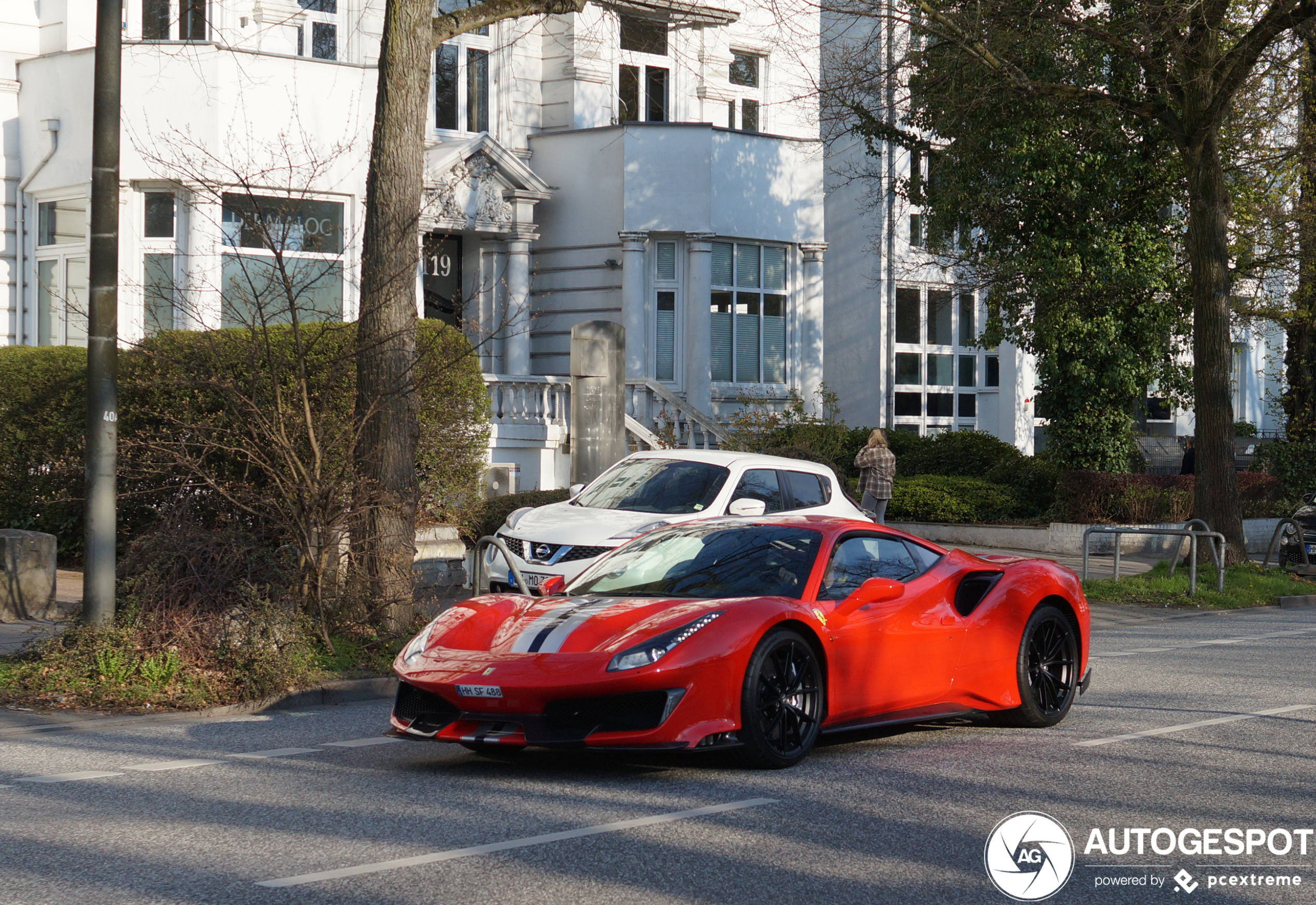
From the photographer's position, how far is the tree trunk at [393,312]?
482 inches

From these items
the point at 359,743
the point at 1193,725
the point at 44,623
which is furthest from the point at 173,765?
the point at 1193,725

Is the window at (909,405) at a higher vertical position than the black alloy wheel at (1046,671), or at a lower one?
higher

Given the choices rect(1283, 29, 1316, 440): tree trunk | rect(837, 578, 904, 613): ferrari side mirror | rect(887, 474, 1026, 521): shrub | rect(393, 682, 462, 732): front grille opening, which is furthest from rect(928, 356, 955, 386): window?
rect(393, 682, 462, 732): front grille opening

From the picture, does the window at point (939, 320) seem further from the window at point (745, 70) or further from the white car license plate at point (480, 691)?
the white car license plate at point (480, 691)

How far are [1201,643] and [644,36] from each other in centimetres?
1869

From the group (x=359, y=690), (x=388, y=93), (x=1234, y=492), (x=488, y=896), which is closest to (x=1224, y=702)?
(x=359, y=690)

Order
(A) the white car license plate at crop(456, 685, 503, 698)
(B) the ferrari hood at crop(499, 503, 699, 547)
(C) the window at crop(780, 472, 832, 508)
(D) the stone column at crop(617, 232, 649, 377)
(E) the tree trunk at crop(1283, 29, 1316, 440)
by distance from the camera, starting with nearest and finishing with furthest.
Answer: (A) the white car license plate at crop(456, 685, 503, 698) < (B) the ferrari hood at crop(499, 503, 699, 547) < (C) the window at crop(780, 472, 832, 508) < (E) the tree trunk at crop(1283, 29, 1316, 440) < (D) the stone column at crop(617, 232, 649, 377)

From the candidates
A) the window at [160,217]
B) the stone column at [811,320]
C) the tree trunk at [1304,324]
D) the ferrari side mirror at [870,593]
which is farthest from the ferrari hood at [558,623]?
the stone column at [811,320]

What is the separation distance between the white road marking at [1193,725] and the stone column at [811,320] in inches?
790

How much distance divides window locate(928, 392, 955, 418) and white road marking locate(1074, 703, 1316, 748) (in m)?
27.0

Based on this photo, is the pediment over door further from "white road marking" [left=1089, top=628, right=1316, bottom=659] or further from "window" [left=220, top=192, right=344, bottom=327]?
"white road marking" [left=1089, top=628, right=1316, bottom=659]

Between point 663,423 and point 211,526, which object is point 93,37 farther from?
point 211,526

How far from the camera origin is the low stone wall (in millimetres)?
24625

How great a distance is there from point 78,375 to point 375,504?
7.00m
